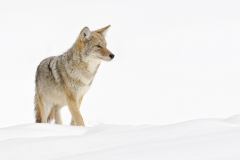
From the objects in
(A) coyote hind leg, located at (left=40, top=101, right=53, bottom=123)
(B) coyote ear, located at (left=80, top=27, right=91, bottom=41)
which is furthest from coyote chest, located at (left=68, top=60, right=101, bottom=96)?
(A) coyote hind leg, located at (left=40, top=101, right=53, bottom=123)

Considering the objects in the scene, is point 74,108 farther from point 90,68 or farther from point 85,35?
point 85,35

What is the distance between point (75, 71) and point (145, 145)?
5.01 m

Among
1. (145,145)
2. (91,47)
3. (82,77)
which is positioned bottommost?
(145,145)

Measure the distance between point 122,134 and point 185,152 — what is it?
83cm

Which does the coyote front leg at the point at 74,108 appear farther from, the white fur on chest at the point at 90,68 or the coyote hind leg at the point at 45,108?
the coyote hind leg at the point at 45,108

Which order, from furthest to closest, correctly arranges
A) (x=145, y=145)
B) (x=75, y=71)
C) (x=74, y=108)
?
(x=75, y=71) → (x=74, y=108) → (x=145, y=145)

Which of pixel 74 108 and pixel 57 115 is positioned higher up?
pixel 57 115

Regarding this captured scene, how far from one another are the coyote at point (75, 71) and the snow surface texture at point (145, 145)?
4.27 metres

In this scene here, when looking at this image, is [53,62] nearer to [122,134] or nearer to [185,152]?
[122,134]

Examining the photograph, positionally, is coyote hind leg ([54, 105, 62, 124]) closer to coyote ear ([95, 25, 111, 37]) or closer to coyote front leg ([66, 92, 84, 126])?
coyote front leg ([66, 92, 84, 126])

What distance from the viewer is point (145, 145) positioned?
9.17 feet

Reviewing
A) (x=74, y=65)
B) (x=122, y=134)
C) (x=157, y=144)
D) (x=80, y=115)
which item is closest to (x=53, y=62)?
(x=74, y=65)

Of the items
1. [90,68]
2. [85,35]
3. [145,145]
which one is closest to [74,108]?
[90,68]

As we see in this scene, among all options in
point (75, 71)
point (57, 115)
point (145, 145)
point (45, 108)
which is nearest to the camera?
point (145, 145)
